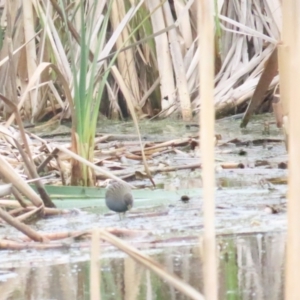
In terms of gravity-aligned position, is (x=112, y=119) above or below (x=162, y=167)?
above

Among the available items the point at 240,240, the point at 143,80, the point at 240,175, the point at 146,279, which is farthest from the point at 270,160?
the point at 143,80

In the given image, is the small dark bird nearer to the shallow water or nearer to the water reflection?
the shallow water

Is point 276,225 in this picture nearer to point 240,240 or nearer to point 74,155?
point 240,240

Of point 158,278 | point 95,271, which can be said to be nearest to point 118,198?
point 158,278

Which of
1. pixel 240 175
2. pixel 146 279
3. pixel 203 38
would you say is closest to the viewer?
pixel 203 38

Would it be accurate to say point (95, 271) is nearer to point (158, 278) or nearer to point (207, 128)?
point (207, 128)

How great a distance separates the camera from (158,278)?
137cm

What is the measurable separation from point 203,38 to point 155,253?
2.27 ft

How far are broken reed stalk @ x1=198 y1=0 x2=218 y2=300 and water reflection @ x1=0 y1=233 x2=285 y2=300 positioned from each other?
0.36 m

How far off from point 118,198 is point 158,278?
535 millimetres

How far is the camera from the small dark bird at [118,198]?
1881mm

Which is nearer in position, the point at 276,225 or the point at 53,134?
the point at 276,225

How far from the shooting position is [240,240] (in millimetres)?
1618

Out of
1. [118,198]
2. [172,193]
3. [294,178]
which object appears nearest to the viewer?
[294,178]
